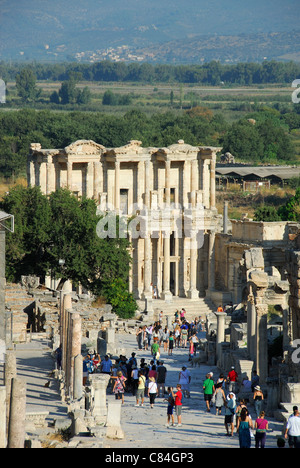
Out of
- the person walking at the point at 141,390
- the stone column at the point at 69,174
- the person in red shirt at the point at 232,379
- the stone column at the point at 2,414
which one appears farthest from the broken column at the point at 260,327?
the stone column at the point at 69,174

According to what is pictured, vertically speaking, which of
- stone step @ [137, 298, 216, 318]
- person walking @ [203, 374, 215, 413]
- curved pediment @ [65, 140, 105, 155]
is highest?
curved pediment @ [65, 140, 105, 155]

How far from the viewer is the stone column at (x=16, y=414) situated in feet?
79.0

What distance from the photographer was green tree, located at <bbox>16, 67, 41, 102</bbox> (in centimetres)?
18175

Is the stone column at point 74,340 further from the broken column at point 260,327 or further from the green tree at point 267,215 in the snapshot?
the green tree at point 267,215

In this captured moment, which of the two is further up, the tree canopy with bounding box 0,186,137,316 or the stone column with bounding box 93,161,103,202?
the stone column with bounding box 93,161,103,202

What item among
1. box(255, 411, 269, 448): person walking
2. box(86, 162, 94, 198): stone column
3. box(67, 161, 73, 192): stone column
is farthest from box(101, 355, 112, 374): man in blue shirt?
box(86, 162, 94, 198): stone column

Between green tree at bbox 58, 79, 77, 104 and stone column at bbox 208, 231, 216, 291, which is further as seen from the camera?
green tree at bbox 58, 79, 77, 104

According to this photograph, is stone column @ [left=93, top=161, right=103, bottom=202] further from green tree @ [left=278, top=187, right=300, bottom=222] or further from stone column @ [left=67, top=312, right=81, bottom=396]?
stone column @ [left=67, top=312, right=81, bottom=396]

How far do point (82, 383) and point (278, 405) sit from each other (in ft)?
18.3

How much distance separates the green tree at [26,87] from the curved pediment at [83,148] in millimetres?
115958

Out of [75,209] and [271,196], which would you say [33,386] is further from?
[271,196]

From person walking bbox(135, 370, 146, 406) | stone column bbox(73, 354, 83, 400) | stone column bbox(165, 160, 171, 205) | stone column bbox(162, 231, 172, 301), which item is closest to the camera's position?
stone column bbox(73, 354, 83, 400)

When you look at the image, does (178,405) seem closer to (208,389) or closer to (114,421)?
(208,389)

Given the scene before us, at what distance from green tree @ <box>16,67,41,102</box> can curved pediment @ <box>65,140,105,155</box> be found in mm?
115958
